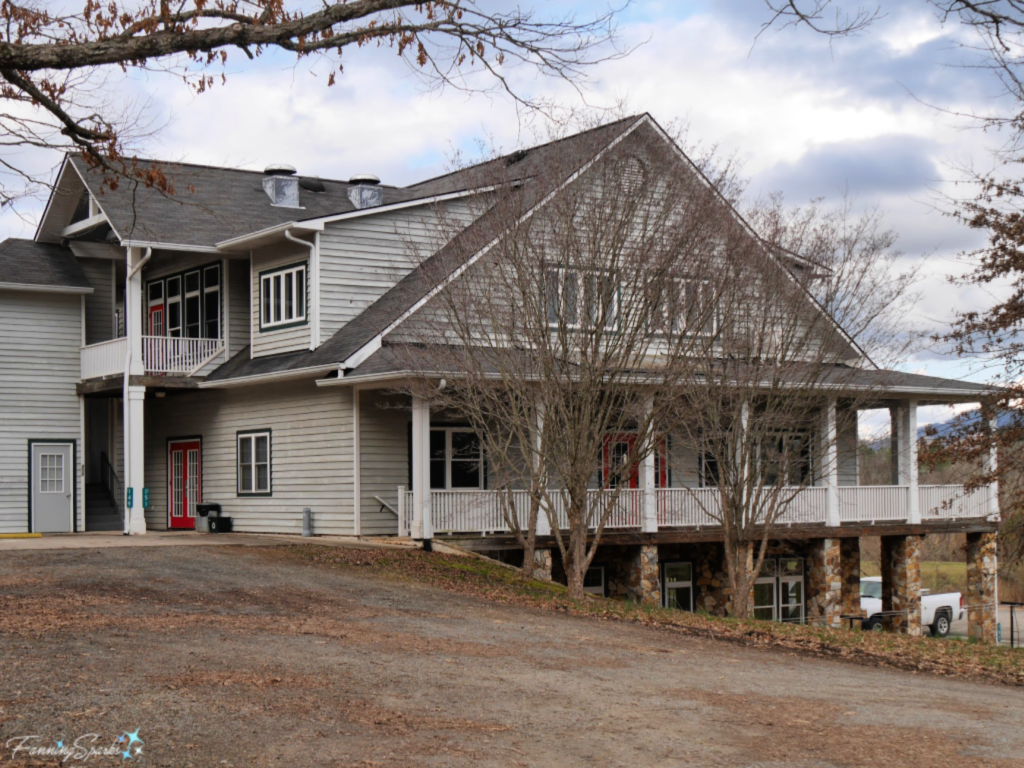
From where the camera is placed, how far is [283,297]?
83.9ft

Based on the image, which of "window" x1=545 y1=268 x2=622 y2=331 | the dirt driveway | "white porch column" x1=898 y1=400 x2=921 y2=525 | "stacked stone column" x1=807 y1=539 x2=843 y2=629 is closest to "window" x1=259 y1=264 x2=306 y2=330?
"window" x1=545 y1=268 x2=622 y2=331

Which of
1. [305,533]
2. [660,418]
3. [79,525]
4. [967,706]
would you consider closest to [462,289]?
[660,418]

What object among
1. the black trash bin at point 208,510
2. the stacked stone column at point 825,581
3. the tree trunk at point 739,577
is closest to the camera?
the tree trunk at point 739,577

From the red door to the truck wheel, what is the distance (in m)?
22.0

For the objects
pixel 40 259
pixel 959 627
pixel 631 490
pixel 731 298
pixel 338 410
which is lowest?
pixel 959 627

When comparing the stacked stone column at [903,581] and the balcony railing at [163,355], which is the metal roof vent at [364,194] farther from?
the stacked stone column at [903,581]

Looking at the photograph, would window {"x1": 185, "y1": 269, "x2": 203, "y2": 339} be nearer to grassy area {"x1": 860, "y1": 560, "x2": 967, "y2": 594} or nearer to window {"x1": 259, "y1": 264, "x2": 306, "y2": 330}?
window {"x1": 259, "y1": 264, "x2": 306, "y2": 330}

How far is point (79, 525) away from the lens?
28.7m

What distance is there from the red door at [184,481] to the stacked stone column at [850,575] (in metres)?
15.4

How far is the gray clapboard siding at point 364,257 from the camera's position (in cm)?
2481

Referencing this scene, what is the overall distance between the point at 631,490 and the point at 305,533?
675cm

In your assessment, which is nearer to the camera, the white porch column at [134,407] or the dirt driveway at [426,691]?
the dirt driveway at [426,691]

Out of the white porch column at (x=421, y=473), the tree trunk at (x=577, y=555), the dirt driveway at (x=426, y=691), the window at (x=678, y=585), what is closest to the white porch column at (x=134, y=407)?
the white porch column at (x=421, y=473)

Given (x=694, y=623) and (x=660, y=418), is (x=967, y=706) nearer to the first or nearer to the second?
(x=694, y=623)
